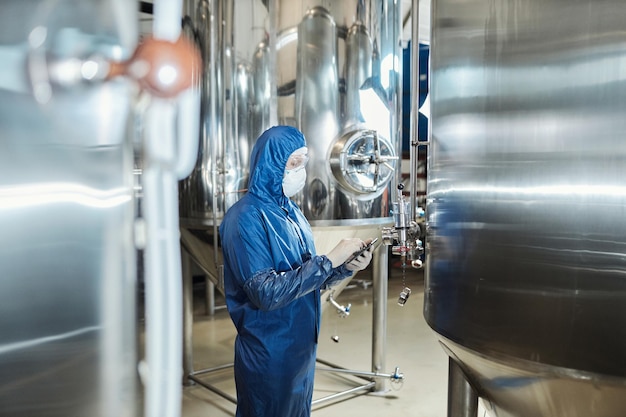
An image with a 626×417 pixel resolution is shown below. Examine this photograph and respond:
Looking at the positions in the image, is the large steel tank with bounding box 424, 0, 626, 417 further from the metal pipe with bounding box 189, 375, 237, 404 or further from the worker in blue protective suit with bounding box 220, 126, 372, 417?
the metal pipe with bounding box 189, 375, 237, 404

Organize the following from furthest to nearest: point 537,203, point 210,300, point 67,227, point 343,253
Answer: point 210,300 < point 343,253 < point 537,203 < point 67,227

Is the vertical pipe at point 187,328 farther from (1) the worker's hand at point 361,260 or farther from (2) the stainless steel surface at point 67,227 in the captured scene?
(2) the stainless steel surface at point 67,227

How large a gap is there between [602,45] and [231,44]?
6.08 ft

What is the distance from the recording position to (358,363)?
11.1 feet

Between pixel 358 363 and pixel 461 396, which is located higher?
pixel 461 396

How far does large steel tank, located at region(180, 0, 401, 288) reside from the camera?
2.41m

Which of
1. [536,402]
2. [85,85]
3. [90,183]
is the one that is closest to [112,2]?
[85,85]

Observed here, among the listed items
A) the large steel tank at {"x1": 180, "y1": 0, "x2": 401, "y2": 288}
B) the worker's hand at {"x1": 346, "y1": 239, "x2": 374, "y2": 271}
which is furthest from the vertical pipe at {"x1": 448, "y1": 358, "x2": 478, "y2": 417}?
the large steel tank at {"x1": 180, "y1": 0, "x2": 401, "y2": 288}

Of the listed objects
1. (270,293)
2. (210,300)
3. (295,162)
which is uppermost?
(295,162)

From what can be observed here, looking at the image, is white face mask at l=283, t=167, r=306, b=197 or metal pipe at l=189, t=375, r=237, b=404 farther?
metal pipe at l=189, t=375, r=237, b=404

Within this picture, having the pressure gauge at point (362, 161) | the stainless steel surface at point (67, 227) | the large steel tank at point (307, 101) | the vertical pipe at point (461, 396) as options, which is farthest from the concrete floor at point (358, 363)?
the stainless steel surface at point (67, 227)

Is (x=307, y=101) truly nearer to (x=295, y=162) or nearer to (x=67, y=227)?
(x=295, y=162)

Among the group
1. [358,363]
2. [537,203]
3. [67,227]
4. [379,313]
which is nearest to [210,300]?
[358,363]

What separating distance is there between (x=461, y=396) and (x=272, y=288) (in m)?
0.70
